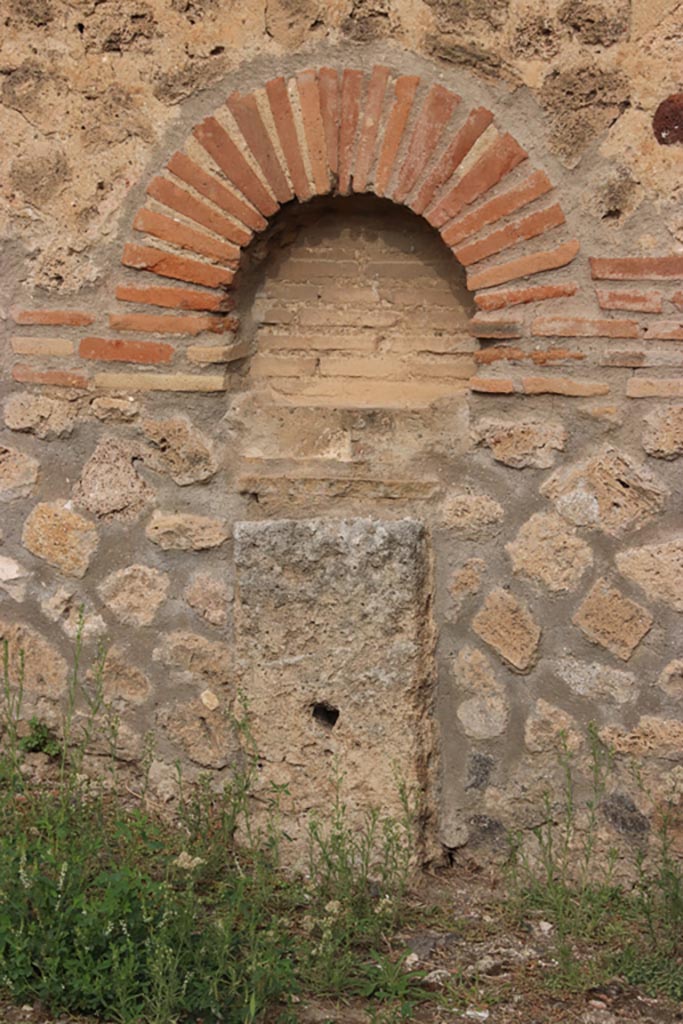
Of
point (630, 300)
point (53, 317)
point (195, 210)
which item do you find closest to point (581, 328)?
point (630, 300)

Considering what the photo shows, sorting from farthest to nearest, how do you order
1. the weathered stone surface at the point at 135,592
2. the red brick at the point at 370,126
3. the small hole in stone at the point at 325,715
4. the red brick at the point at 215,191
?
the weathered stone surface at the point at 135,592, the small hole in stone at the point at 325,715, the red brick at the point at 215,191, the red brick at the point at 370,126

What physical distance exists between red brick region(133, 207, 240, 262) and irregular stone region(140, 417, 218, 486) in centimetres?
51

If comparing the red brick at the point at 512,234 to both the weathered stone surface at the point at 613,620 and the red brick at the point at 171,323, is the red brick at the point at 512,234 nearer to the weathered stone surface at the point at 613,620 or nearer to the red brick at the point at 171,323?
the red brick at the point at 171,323

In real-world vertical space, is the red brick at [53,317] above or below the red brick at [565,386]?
above

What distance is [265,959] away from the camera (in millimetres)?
3281

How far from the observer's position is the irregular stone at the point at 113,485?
13.3 ft

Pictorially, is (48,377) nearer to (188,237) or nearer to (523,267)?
(188,237)

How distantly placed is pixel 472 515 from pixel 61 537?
4.28 ft

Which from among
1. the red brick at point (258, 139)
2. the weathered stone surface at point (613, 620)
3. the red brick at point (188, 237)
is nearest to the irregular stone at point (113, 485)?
the red brick at point (188, 237)

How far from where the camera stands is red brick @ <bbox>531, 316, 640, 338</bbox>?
3.66 m

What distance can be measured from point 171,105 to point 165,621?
157cm

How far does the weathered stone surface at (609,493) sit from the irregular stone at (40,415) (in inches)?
59.4

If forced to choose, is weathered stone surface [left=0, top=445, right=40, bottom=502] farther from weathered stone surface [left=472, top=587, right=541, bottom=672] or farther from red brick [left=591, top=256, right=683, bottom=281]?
red brick [left=591, top=256, right=683, bottom=281]

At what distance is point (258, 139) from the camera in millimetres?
3799
